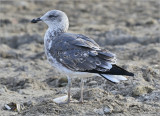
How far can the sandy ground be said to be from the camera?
6438 mm

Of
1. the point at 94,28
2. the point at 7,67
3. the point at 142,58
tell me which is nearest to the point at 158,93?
the point at 142,58

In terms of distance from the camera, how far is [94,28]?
39.4 feet

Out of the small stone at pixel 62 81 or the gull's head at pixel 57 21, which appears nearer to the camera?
the gull's head at pixel 57 21

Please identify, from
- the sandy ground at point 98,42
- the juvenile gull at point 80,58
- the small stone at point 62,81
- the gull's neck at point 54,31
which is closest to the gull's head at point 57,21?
the gull's neck at point 54,31

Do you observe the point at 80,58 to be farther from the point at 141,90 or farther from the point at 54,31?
the point at 141,90

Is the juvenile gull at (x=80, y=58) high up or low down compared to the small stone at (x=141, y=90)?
up

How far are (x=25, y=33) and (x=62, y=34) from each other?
5073mm

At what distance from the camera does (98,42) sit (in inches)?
425

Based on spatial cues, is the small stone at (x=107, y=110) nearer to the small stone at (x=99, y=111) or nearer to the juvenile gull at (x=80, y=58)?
the small stone at (x=99, y=111)

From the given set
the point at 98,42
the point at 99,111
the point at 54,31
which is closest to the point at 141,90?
the point at 99,111

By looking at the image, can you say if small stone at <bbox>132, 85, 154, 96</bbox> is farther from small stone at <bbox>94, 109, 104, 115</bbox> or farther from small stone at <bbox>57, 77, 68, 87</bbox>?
small stone at <bbox>57, 77, 68, 87</bbox>

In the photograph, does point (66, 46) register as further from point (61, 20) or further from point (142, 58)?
point (142, 58)

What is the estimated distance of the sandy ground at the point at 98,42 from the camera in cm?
644

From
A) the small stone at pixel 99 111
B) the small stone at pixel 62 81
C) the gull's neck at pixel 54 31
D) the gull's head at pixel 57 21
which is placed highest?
the gull's head at pixel 57 21
